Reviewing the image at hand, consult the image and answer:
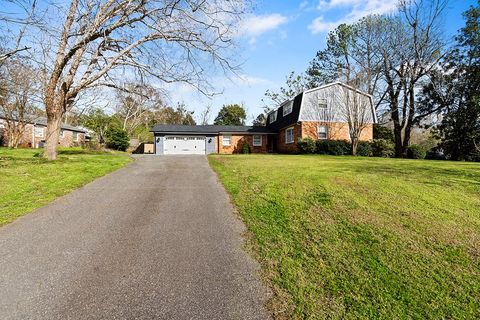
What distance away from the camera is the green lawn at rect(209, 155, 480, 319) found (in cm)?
264

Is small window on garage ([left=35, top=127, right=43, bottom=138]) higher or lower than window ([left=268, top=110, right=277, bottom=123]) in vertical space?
lower

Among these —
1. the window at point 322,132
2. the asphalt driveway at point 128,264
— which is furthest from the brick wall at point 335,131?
the asphalt driveway at point 128,264

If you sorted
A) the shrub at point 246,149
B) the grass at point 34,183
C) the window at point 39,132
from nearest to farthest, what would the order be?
1. the grass at point 34,183
2. the shrub at point 246,149
3. the window at point 39,132

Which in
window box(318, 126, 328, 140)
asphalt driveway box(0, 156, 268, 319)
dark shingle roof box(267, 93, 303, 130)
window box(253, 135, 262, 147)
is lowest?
asphalt driveway box(0, 156, 268, 319)

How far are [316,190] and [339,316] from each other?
14.7ft

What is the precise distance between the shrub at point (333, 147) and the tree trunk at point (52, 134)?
17.5 metres

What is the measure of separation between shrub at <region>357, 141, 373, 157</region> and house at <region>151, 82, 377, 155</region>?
4.41 ft

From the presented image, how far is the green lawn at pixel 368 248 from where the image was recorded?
2637mm

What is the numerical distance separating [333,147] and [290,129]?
4.75 meters

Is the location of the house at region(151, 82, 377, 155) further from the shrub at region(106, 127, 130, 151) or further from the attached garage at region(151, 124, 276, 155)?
the shrub at region(106, 127, 130, 151)

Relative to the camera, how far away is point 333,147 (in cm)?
2220

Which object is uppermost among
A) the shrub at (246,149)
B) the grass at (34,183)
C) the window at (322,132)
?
the window at (322,132)

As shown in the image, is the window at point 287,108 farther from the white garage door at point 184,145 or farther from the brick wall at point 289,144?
the white garage door at point 184,145

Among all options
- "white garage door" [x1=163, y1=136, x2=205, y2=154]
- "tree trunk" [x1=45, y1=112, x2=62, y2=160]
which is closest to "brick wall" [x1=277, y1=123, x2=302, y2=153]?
"white garage door" [x1=163, y1=136, x2=205, y2=154]
